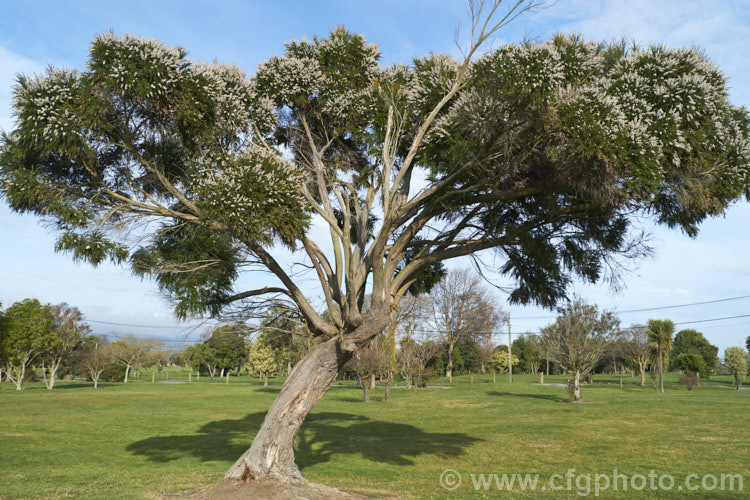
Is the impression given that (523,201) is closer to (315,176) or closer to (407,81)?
(407,81)

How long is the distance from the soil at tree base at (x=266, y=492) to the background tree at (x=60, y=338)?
42.6 metres

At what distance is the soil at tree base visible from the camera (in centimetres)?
729

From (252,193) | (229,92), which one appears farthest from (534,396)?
(252,193)

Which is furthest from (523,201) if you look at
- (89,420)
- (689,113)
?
(89,420)

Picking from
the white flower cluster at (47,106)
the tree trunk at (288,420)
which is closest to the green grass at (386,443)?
the tree trunk at (288,420)

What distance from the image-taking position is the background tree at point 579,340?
29.8 metres

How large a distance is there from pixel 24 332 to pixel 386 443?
3693cm

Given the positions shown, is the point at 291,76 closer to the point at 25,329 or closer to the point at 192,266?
the point at 192,266

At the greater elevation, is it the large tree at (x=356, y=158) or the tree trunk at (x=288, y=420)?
the large tree at (x=356, y=158)

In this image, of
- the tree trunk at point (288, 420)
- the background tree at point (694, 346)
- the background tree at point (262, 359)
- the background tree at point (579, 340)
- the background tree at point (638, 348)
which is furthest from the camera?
the background tree at point (694, 346)

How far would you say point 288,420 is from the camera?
26.2 feet

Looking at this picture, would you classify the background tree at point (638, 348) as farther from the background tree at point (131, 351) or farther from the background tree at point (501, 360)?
the background tree at point (131, 351)

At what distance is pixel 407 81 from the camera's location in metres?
8.88

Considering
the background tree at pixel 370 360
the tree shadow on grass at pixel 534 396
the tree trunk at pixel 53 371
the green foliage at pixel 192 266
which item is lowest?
the tree trunk at pixel 53 371
